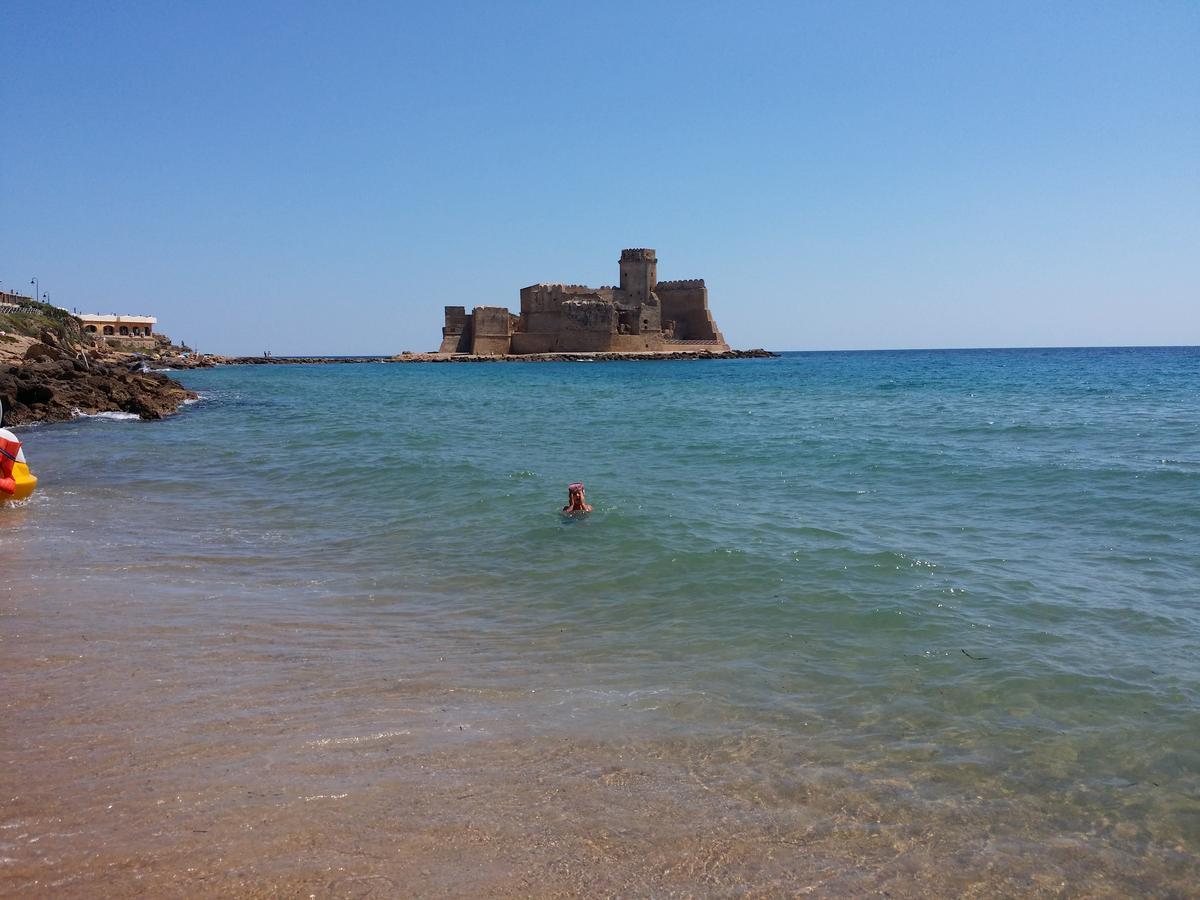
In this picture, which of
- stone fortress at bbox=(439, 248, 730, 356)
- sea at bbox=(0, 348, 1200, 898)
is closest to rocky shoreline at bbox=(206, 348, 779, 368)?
stone fortress at bbox=(439, 248, 730, 356)

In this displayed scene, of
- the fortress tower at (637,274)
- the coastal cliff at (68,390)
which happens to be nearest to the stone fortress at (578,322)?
the fortress tower at (637,274)

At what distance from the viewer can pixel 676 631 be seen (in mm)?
4582

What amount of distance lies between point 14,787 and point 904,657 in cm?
354

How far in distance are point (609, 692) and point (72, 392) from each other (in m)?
19.6

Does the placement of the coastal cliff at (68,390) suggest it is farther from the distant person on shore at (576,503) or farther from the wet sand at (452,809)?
the wet sand at (452,809)

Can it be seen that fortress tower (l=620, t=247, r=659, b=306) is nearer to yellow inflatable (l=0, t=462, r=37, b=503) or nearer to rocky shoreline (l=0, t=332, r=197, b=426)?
rocky shoreline (l=0, t=332, r=197, b=426)

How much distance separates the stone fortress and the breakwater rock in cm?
3700

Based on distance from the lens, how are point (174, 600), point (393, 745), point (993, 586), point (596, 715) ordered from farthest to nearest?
point (993, 586), point (174, 600), point (596, 715), point (393, 745)

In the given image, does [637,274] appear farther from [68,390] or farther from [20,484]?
[20,484]

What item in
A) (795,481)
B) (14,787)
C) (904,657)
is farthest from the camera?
(795,481)

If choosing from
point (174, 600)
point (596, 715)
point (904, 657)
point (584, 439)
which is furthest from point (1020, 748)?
point (584, 439)

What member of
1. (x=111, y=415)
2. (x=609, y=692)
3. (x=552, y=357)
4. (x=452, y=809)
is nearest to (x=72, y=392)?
(x=111, y=415)

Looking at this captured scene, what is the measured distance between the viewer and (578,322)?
192 feet

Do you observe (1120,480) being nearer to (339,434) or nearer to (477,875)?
(477,875)
